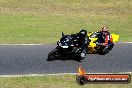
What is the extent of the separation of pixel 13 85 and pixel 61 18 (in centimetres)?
2087

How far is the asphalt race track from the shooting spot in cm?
1730

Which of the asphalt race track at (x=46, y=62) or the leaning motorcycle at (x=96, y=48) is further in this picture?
the leaning motorcycle at (x=96, y=48)

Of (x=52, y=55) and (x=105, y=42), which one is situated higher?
(x=105, y=42)

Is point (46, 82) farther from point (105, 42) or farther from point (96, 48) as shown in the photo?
point (105, 42)

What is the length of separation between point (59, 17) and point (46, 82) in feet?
67.9

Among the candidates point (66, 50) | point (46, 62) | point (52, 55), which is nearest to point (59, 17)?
point (66, 50)

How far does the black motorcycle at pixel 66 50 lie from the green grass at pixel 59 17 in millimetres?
8021

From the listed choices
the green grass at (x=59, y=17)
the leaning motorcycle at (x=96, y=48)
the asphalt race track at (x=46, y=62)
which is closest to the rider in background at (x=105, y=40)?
the leaning motorcycle at (x=96, y=48)

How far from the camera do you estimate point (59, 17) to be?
Result: 35.3m

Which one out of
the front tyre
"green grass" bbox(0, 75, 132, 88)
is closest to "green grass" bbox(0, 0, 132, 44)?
the front tyre

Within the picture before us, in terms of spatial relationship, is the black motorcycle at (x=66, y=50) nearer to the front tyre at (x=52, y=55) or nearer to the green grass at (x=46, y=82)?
the front tyre at (x=52, y=55)

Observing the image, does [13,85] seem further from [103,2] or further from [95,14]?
[103,2]

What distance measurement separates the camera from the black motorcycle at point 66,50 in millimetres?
Answer: 18844

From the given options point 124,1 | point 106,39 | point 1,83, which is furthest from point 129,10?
point 1,83
